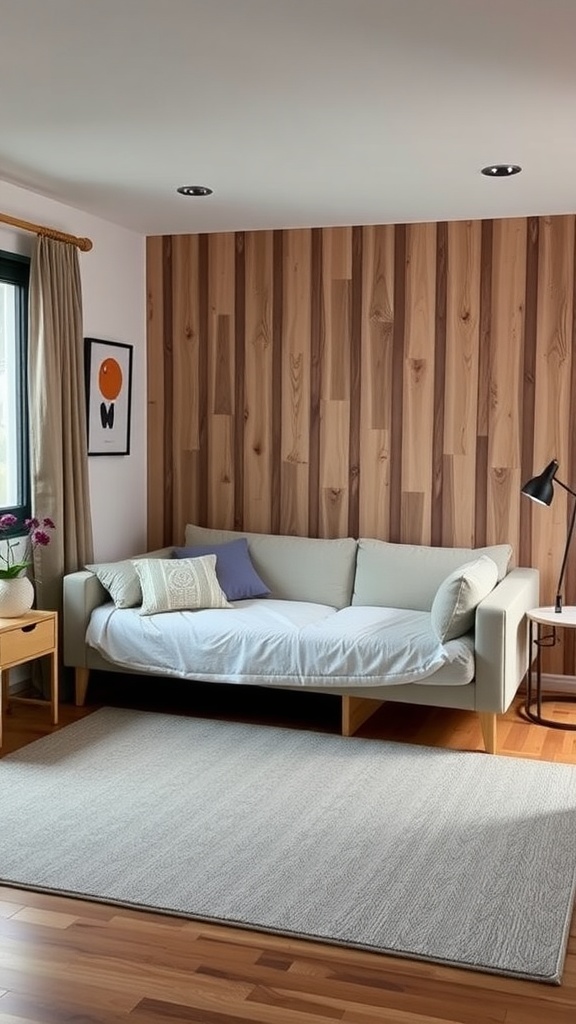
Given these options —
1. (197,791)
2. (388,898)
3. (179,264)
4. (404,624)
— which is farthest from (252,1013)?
(179,264)

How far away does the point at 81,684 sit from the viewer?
5039mm

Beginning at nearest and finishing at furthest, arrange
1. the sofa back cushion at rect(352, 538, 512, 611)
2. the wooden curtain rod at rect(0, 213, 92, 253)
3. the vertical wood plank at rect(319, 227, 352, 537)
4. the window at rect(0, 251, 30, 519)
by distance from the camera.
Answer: the wooden curtain rod at rect(0, 213, 92, 253) < the window at rect(0, 251, 30, 519) < the sofa back cushion at rect(352, 538, 512, 611) < the vertical wood plank at rect(319, 227, 352, 537)

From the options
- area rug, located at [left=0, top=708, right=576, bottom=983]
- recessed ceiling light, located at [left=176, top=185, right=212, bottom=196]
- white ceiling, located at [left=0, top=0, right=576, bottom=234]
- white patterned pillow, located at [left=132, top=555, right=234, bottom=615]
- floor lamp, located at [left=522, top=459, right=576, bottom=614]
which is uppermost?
recessed ceiling light, located at [left=176, top=185, right=212, bottom=196]

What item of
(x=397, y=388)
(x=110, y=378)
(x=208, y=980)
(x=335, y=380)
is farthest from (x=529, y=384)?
(x=208, y=980)

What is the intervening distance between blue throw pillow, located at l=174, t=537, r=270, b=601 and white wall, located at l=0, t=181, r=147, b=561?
0.50 metres

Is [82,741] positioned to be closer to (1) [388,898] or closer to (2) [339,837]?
(2) [339,837]

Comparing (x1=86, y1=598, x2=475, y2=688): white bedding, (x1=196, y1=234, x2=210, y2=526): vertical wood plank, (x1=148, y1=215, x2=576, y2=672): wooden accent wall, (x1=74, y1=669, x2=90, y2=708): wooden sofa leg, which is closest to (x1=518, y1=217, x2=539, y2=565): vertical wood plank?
(x1=148, y1=215, x2=576, y2=672): wooden accent wall

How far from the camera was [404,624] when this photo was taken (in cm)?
465

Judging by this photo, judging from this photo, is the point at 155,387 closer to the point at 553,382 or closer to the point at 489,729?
the point at 553,382

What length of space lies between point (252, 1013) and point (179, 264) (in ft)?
14.4

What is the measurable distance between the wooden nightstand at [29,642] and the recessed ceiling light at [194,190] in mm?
2011

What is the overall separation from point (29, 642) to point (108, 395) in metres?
1.68

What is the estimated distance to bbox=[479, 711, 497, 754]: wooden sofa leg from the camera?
4336mm

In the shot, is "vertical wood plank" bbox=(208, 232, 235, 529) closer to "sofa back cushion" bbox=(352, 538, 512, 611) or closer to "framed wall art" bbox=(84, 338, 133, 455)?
"framed wall art" bbox=(84, 338, 133, 455)
